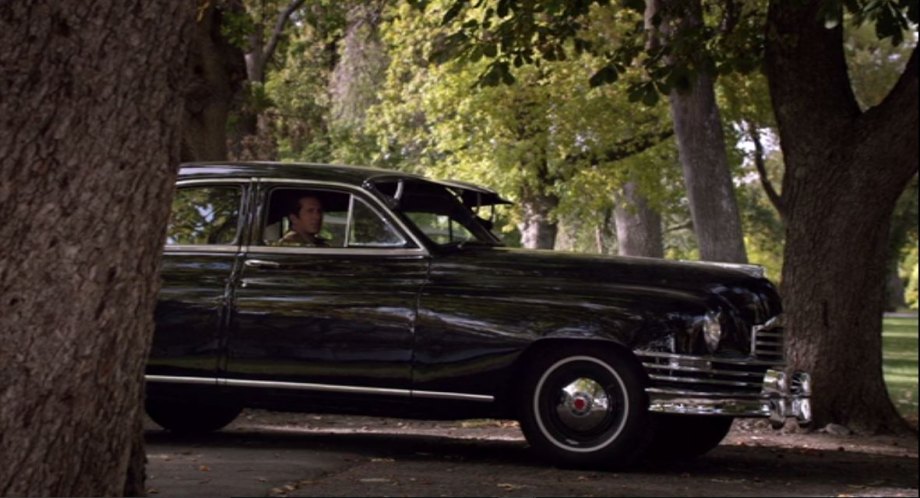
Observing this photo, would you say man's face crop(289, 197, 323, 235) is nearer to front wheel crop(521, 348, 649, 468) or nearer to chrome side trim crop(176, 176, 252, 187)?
chrome side trim crop(176, 176, 252, 187)

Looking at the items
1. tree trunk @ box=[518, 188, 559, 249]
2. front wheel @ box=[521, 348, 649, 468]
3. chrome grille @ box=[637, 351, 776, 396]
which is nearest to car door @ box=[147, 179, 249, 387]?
front wheel @ box=[521, 348, 649, 468]

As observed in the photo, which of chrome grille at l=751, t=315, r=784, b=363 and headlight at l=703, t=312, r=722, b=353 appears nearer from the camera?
headlight at l=703, t=312, r=722, b=353

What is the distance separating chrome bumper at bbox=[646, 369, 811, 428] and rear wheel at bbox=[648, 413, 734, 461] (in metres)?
0.69

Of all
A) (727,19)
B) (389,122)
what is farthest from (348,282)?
(389,122)

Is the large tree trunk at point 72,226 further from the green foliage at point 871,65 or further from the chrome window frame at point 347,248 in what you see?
the green foliage at point 871,65

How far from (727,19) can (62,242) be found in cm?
1061

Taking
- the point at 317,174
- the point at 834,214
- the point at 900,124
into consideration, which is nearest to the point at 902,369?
the point at 834,214

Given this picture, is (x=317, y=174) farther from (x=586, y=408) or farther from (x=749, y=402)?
(x=749, y=402)

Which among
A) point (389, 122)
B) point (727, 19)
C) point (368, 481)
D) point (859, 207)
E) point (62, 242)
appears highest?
point (389, 122)

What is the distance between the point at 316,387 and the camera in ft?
30.8

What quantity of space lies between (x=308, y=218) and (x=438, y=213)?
0.86 meters

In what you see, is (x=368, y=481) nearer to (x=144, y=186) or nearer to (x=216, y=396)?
(x=216, y=396)

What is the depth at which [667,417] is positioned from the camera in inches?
361

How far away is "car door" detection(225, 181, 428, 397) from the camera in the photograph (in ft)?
30.3
